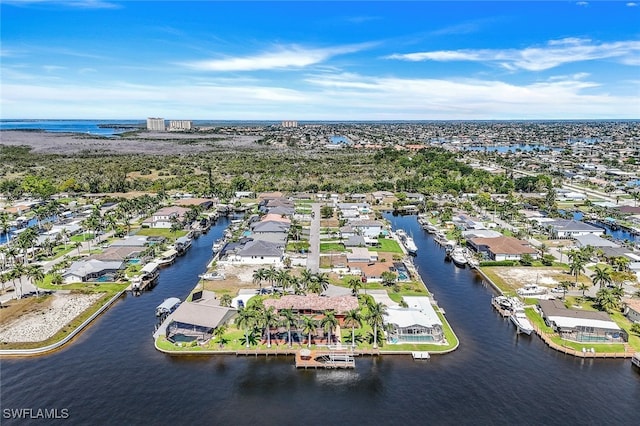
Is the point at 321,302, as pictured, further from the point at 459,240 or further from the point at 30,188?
the point at 30,188

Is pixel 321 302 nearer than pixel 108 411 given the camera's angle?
No

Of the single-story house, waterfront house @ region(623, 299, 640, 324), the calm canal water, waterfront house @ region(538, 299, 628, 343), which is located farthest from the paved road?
waterfront house @ region(623, 299, 640, 324)

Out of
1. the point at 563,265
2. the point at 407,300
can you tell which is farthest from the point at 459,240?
the point at 407,300

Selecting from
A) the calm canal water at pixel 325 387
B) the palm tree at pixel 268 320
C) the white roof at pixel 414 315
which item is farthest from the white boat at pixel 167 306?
the white roof at pixel 414 315

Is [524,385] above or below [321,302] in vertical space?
below

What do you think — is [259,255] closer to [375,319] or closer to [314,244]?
[314,244]

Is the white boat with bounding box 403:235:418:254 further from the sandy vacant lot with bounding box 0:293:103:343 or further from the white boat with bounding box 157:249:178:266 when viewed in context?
the sandy vacant lot with bounding box 0:293:103:343
